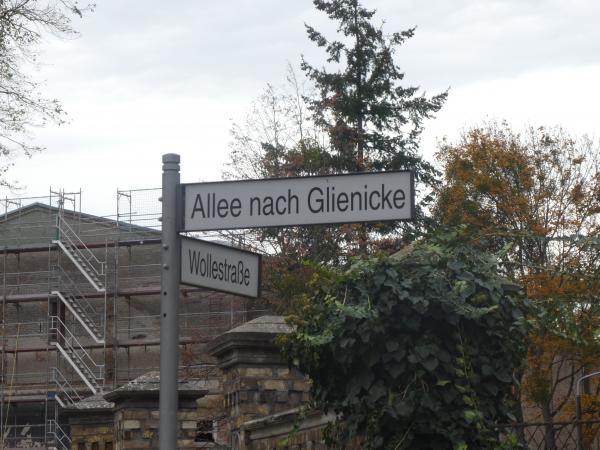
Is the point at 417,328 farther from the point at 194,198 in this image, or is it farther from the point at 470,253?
the point at 194,198

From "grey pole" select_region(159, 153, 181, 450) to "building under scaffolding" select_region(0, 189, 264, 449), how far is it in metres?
37.0

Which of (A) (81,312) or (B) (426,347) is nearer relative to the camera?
(B) (426,347)

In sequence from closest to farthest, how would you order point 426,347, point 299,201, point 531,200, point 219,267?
1. point 299,201
2. point 219,267
3. point 426,347
4. point 531,200

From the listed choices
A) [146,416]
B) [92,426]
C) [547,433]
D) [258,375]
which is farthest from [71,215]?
[547,433]

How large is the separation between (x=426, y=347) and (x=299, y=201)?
4.85 ft

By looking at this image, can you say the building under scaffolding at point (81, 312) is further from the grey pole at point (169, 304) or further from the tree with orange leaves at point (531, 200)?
the grey pole at point (169, 304)

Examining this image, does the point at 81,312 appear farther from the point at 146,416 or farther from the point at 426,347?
the point at 426,347

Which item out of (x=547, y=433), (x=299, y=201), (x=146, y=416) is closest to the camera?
(x=299, y=201)

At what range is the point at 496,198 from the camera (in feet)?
118

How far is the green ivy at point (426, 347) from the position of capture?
23.8ft

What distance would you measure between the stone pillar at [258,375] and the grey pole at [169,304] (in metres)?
5.50

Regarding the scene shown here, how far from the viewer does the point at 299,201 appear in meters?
6.30

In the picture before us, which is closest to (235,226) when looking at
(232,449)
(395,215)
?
(395,215)

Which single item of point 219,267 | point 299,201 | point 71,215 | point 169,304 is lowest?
point 169,304
